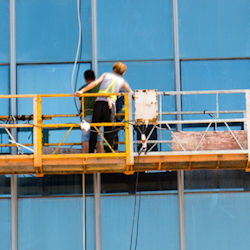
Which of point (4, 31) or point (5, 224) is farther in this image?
point (4, 31)

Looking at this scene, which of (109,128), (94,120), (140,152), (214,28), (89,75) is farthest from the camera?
(214,28)

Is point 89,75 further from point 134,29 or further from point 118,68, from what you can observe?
point 134,29

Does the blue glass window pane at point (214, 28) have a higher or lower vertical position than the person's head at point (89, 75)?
higher

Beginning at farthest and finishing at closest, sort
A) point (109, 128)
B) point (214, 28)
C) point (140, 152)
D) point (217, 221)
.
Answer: point (214, 28), point (217, 221), point (109, 128), point (140, 152)

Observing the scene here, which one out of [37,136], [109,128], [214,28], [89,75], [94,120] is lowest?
[37,136]

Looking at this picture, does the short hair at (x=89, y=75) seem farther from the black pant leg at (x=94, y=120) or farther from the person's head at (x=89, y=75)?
the black pant leg at (x=94, y=120)

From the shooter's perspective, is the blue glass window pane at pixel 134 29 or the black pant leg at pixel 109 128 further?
the blue glass window pane at pixel 134 29

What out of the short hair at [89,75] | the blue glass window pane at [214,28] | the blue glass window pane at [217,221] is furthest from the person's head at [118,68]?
the blue glass window pane at [217,221]

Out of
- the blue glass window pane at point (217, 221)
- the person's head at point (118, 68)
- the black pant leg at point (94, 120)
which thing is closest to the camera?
the black pant leg at point (94, 120)

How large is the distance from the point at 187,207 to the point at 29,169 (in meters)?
2.75

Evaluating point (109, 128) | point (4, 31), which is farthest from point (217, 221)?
point (4, 31)

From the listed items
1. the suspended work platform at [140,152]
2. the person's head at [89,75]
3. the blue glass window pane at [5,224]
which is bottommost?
the blue glass window pane at [5,224]

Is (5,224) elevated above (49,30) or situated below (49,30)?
below

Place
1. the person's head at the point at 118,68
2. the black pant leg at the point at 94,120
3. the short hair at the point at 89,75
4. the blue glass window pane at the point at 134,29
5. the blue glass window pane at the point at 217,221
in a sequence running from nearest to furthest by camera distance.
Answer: the black pant leg at the point at 94,120 < the person's head at the point at 118,68 < the short hair at the point at 89,75 < the blue glass window pane at the point at 217,221 < the blue glass window pane at the point at 134,29
